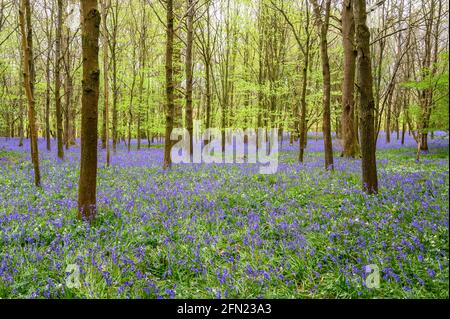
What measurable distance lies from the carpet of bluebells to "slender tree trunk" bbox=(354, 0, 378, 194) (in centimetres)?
49

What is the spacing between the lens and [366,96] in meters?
7.02

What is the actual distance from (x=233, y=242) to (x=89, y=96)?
12.5 feet

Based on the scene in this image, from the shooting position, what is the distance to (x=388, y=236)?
14.8 ft

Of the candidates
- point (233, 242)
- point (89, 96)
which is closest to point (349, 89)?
point (233, 242)

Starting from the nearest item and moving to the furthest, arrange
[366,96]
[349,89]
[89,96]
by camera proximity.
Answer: [89,96]
[366,96]
[349,89]

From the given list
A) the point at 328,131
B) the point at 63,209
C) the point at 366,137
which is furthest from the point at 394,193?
the point at 63,209

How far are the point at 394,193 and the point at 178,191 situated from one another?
5.33 metres

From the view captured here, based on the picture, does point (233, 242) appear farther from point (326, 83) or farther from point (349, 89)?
point (349, 89)

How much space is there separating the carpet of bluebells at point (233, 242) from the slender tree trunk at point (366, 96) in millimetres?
492

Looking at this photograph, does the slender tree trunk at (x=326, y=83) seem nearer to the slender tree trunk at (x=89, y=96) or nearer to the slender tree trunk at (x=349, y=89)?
the slender tree trunk at (x=349, y=89)

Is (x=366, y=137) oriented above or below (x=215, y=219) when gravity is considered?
above

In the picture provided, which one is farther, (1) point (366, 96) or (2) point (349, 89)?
(2) point (349, 89)
